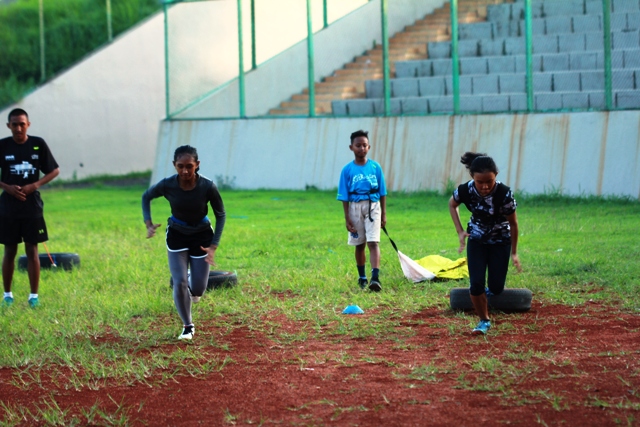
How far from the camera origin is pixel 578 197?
16.6 metres

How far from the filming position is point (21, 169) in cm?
984

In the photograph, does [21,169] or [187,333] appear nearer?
[187,333]

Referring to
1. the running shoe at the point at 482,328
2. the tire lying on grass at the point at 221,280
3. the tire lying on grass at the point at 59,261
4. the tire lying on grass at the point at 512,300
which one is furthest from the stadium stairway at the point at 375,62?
the running shoe at the point at 482,328

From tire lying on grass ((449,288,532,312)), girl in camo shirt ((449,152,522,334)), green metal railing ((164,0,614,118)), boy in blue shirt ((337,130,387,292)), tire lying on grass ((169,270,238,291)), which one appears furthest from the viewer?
green metal railing ((164,0,614,118))

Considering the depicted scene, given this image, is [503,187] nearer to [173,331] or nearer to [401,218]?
[173,331]

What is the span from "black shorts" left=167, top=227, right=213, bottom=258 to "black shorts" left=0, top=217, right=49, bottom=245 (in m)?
2.37

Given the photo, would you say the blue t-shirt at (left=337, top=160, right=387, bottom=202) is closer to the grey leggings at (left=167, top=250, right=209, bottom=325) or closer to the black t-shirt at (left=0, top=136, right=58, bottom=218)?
the grey leggings at (left=167, top=250, right=209, bottom=325)

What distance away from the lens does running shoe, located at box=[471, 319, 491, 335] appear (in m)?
7.81

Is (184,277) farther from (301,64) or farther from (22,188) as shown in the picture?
(301,64)

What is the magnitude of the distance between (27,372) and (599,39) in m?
15.6

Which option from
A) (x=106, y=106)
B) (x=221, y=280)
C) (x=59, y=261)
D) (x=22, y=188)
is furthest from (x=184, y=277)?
→ (x=106, y=106)

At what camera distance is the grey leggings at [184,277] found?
26.6ft

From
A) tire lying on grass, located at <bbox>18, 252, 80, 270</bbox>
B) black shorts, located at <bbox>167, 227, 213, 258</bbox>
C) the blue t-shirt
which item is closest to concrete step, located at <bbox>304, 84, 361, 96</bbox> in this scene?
tire lying on grass, located at <bbox>18, 252, 80, 270</bbox>

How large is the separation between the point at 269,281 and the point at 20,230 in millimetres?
2766
